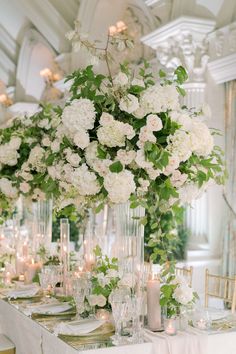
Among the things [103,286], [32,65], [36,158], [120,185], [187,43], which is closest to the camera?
[120,185]

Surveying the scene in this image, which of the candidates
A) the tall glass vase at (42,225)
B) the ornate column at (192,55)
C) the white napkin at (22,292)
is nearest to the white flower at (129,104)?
the white napkin at (22,292)

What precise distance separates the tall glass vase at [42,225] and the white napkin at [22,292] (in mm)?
592

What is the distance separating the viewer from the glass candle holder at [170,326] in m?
3.68

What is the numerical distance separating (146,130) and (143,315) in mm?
1075

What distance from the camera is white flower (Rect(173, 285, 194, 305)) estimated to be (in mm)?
3761

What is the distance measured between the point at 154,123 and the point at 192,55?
4.96 meters

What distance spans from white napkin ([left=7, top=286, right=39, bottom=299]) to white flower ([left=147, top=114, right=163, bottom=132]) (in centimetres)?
197

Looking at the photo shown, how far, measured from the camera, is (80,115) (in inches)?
140

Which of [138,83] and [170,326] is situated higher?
[138,83]

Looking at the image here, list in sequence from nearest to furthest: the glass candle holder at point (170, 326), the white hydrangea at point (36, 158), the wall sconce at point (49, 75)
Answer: the glass candle holder at point (170, 326), the white hydrangea at point (36, 158), the wall sconce at point (49, 75)

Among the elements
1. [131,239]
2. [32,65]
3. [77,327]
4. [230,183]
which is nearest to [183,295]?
[131,239]

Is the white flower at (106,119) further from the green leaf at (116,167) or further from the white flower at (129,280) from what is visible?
the white flower at (129,280)

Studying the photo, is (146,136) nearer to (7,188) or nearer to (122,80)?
(122,80)

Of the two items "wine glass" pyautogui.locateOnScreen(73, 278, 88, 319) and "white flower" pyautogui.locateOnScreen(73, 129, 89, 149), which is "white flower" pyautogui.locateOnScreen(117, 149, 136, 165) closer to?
"white flower" pyautogui.locateOnScreen(73, 129, 89, 149)
